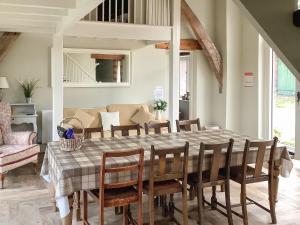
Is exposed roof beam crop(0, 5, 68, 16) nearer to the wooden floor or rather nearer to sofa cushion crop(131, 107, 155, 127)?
the wooden floor

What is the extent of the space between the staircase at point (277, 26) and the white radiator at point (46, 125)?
580 centimetres

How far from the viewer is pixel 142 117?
6.86 metres

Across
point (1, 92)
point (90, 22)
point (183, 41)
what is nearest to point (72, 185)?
point (90, 22)

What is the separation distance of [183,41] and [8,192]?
4.53 m

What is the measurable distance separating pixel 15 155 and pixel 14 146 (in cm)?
40

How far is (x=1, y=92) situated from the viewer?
6.47 meters

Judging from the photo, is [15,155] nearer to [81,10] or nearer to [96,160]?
[96,160]

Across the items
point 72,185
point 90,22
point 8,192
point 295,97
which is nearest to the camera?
point 72,185

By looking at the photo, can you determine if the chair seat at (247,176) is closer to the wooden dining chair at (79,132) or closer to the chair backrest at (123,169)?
the chair backrest at (123,169)

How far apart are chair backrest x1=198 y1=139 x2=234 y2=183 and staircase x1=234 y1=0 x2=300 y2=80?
172 centimetres

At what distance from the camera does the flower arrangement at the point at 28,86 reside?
6496 mm

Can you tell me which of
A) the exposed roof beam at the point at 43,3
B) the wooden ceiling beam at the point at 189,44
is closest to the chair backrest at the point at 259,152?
the exposed roof beam at the point at 43,3

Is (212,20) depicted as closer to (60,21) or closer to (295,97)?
(295,97)

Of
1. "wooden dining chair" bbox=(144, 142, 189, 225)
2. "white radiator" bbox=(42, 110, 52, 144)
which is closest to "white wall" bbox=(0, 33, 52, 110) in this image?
"white radiator" bbox=(42, 110, 52, 144)
